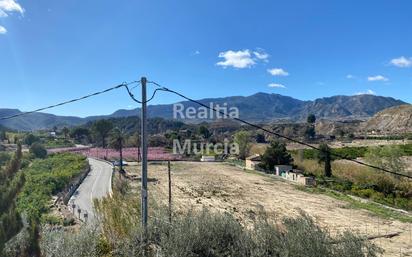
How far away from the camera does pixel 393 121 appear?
147 m

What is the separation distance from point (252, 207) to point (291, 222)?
18.9m

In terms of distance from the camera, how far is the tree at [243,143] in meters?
64.8

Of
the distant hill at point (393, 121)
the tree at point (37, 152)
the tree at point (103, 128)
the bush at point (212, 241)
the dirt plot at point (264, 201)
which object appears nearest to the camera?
the bush at point (212, 241)

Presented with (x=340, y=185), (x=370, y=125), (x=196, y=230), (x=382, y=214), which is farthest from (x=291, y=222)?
(x=370, y=125)

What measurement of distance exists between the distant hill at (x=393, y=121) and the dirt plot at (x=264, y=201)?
110m

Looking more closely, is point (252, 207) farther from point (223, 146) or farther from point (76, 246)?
point (223, 146)

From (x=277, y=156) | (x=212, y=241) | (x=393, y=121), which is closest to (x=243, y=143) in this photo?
(x=277, y=156)

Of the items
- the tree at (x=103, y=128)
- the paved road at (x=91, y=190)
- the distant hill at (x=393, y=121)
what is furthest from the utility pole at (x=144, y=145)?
the distant hill at (x=393, y=121)

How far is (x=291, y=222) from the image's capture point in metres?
7.63

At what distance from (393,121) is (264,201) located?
135 meters

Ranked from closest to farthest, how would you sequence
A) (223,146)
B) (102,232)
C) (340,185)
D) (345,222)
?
(102,232)
(345,222)
(340,185)
(223,146)

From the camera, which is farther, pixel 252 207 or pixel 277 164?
pixel 277 164

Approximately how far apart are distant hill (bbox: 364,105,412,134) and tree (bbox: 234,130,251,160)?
87.2m

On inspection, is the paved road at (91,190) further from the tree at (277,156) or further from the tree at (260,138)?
the tree at (260,138)
